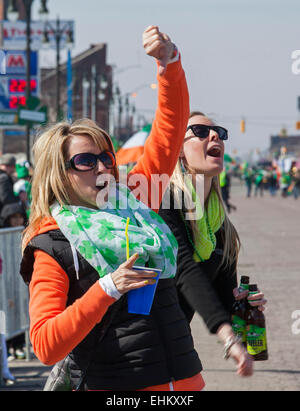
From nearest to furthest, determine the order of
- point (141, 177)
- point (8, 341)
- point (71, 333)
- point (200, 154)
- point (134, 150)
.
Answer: point (71, 333) < point (141, 177) < point (200, 154) < point (8, 341) < point (134, 150)

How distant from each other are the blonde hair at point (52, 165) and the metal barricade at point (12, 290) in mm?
4889

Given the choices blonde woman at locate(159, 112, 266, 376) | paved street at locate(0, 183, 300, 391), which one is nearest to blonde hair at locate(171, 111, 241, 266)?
blonde woman at locate(159, 112, 266, 376)

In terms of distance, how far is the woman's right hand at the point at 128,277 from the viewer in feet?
8.80

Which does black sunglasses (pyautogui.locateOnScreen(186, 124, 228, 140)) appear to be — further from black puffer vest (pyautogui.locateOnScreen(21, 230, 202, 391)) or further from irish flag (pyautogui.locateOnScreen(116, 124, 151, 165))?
irish flag (pyautogui.locateOnScreen(116, 124, 151, 165))

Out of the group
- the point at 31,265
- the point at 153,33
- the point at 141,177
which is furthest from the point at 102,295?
the point at 153,33

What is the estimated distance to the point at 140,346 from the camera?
2877 mm

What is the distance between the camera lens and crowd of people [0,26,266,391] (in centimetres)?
273

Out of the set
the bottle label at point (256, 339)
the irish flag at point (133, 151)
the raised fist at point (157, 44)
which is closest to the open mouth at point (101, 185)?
the raised fist at point (157, 44)

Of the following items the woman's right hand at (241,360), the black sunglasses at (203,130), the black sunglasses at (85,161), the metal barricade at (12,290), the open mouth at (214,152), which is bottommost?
the metal barricade at (12,290)

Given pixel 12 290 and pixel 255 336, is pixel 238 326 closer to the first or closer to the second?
pixel 255 336

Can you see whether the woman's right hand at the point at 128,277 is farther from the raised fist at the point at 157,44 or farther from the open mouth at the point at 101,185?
the raised fist at the point at 157,44
